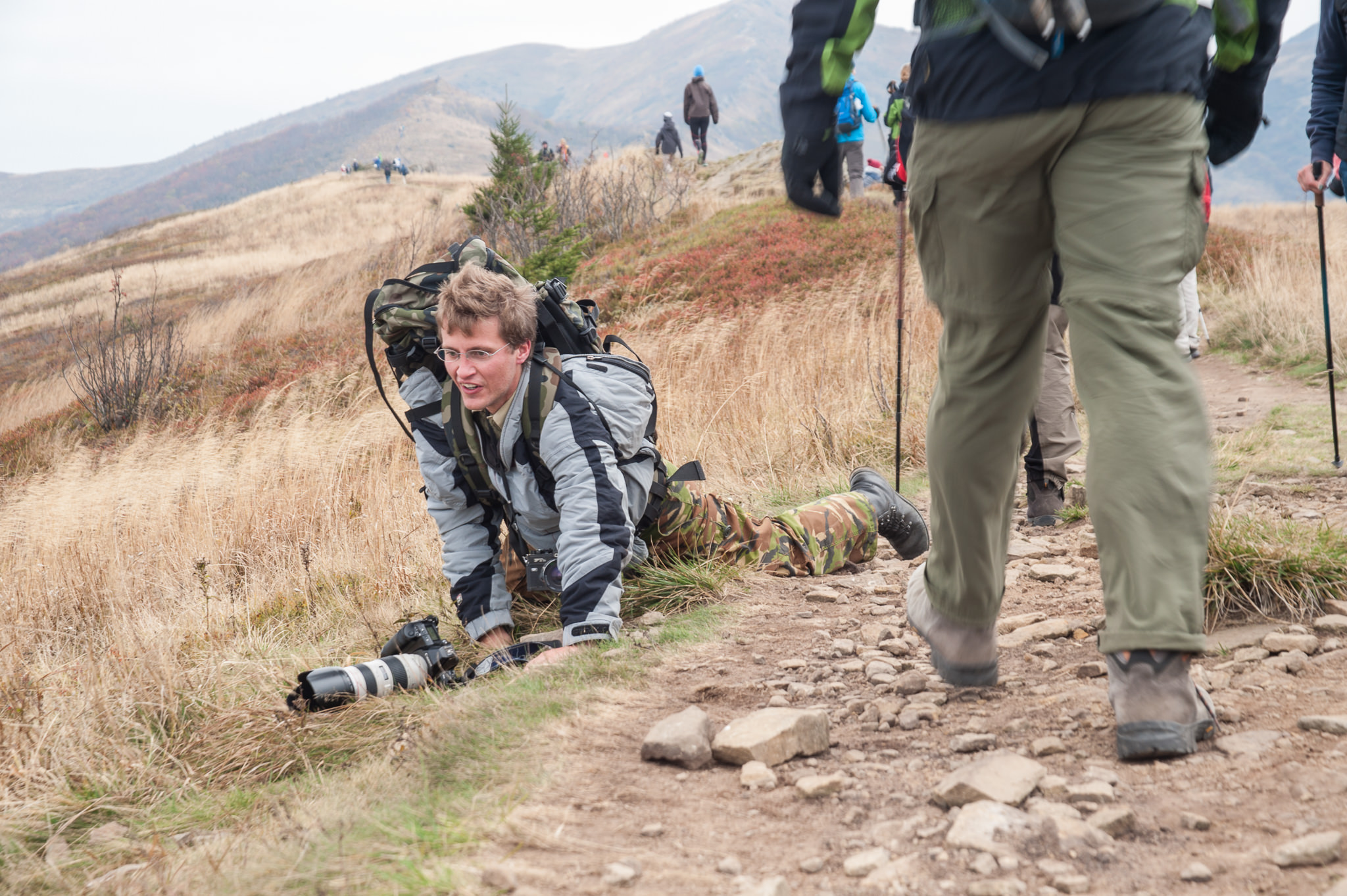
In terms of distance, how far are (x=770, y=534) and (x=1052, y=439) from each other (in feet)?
4.54

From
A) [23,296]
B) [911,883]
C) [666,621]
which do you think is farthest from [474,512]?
[23,296]

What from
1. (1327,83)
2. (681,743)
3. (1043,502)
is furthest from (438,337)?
(1327,83)

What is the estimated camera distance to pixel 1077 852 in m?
1.42

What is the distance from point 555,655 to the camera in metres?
2.79

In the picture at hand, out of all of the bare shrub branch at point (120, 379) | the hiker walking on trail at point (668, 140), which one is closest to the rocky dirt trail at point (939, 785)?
the bare shrub branch at point (120, 379)

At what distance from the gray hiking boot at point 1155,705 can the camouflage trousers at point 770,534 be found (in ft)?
7.21

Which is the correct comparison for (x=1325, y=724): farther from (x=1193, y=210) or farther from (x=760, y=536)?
(x=760, y=536)

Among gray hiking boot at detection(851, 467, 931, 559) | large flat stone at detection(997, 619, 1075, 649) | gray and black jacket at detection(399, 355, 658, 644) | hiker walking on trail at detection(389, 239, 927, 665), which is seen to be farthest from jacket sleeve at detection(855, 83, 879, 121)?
large flat stone at detection(997, 619, 1075, 649)

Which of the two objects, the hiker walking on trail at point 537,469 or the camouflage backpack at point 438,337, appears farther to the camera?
the camouflage backpack at point 438,337

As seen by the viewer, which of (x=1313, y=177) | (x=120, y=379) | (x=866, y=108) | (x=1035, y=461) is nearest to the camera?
(x=1035, y=461)

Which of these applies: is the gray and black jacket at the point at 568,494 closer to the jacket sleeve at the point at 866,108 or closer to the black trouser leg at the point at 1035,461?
the black trouser leg at the point at 1035,461

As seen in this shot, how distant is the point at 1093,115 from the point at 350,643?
3.31 metres

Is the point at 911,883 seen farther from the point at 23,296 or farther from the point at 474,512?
the point at 23,296

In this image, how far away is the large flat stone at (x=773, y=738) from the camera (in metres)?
1.91
